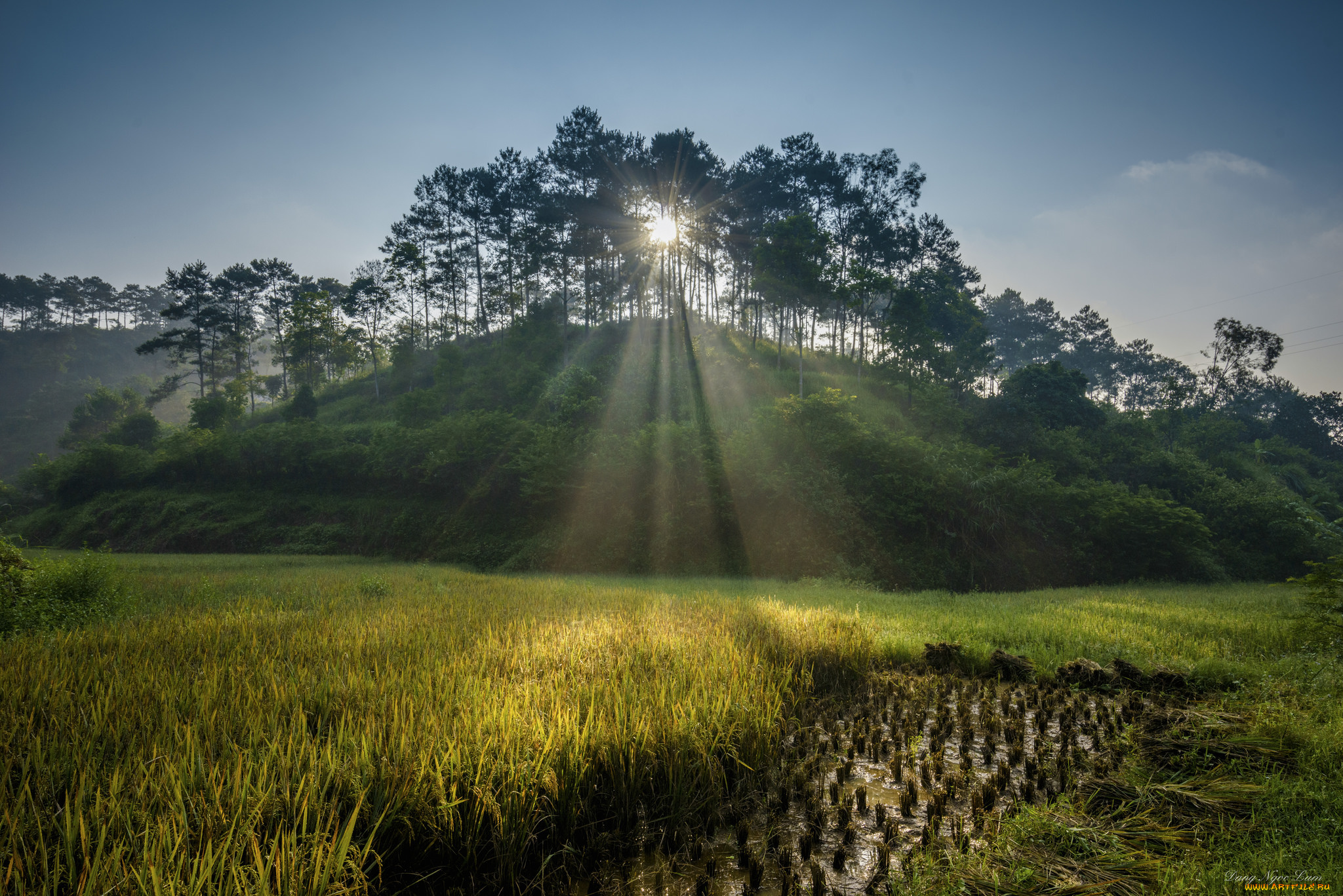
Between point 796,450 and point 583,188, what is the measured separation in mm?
27522

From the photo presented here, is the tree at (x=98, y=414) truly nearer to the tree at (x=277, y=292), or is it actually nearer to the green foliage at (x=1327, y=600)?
the tree at (x=277, y=292)

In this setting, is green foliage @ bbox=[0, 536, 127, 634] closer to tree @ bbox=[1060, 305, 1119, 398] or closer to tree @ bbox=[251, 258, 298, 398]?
tree @ bbox=[251, 258, 298, 398]

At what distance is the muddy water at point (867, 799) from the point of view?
2518 millimetres

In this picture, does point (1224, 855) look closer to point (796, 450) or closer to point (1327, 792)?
point (1327, 792)

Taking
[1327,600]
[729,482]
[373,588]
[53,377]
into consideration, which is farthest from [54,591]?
[53,377]

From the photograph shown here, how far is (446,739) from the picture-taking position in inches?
107

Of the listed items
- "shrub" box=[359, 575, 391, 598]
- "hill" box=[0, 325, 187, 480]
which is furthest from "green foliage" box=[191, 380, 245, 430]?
"shrub" box=[359, 575, 391, 598]

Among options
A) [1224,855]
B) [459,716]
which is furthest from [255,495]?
[1224,855]

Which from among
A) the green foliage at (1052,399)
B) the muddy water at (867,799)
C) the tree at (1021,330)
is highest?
the tree at (1021,330)

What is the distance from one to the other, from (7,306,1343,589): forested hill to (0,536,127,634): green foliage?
453 inches

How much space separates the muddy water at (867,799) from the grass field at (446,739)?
0.20 metres

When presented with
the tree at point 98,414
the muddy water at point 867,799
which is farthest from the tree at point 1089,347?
the tree at point 98,414

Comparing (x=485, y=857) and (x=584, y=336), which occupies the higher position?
(x=584, y=336)

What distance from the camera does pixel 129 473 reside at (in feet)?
88.0
